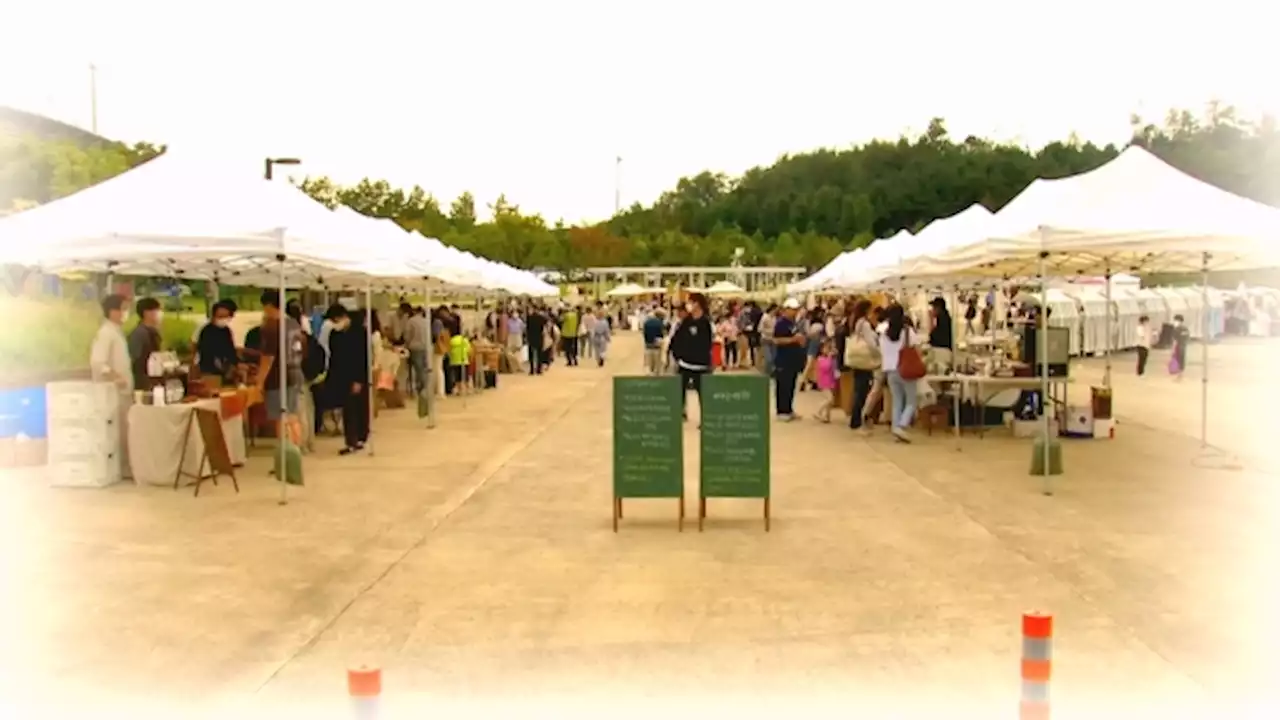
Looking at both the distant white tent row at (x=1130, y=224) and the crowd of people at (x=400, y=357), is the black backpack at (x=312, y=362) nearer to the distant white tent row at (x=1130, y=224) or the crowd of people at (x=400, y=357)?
the crowd of people at (x=400, y=357)

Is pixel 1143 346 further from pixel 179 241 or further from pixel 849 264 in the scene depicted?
pixel 179 241

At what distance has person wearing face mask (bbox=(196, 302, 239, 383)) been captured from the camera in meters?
13.4

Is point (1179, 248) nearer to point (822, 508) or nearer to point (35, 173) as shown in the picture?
point (822, 508)

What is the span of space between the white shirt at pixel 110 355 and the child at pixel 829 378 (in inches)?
385

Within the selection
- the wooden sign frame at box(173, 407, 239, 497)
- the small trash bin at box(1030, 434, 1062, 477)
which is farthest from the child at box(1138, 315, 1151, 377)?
the wooden sign frame at box(173, 407, 239, 497)

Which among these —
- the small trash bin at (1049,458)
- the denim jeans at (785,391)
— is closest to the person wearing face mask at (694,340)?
the denim jeans at (785,391)

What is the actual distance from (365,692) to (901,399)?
12.3 metres

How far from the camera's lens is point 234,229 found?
1059cm

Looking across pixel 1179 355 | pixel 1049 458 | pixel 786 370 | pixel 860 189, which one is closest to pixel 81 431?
pixel 1049 458

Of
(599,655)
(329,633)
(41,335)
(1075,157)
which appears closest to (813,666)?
(599,655)

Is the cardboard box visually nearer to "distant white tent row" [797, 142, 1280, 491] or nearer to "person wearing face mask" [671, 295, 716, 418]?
"distant white tent row" [797, 142, 1280, 491]

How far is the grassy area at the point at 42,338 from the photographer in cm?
1734

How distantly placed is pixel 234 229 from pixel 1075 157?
3358 inches

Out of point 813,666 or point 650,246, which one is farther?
→ point 650,246
